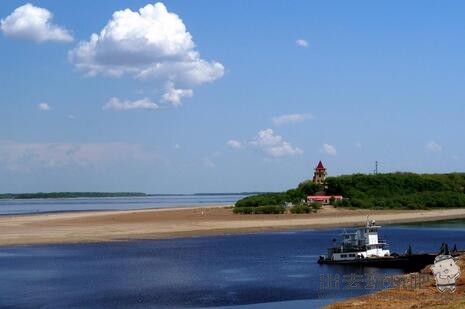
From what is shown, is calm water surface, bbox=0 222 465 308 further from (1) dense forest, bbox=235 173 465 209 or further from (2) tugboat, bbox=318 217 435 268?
(1) dense forest, bbox=235 173 465 209

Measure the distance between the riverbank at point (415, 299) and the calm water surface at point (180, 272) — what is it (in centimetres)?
504

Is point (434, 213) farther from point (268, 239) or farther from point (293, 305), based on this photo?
point (293, 305)

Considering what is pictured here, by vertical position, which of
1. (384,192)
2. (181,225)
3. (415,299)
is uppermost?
(384,192)

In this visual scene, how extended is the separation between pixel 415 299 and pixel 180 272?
25.1 metres

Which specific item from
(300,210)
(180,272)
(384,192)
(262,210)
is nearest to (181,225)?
(262,210)

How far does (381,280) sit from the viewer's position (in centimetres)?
4741

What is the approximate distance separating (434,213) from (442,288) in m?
102

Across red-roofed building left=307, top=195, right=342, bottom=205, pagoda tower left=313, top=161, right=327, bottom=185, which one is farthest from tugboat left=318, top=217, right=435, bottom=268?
pagoda tower left=313, top=161, right=327, bottom=185

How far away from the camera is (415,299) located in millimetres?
32375

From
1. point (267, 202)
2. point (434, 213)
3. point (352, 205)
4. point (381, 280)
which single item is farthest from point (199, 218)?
point (381, 280)

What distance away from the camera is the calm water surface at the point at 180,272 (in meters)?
42.0

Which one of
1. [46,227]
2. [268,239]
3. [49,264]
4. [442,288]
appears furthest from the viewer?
[46,227]

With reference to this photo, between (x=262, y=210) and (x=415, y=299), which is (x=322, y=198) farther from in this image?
(x=415, y=299)

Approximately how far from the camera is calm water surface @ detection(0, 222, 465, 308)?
42.0m
